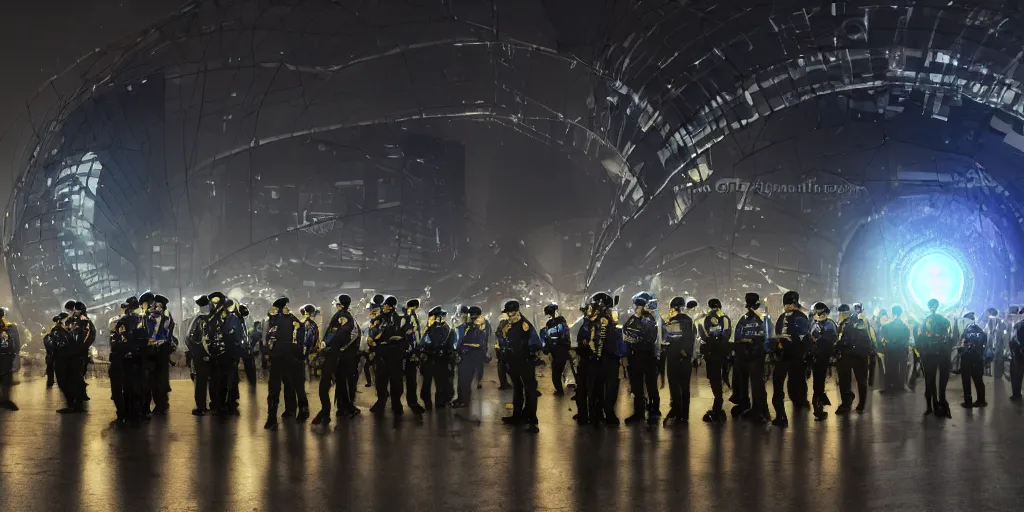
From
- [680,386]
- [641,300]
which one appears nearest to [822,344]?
[680,386]

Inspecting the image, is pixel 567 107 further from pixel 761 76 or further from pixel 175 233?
pixel 175 233

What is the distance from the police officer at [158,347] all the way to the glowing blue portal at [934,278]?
81.3 feet

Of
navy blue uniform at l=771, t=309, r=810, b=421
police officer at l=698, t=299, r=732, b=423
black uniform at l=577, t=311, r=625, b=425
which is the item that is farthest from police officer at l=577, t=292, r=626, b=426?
navy blue uniform at l=771, t=309, r=810, b=421

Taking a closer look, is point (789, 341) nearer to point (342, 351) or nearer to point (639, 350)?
point (639, 350)

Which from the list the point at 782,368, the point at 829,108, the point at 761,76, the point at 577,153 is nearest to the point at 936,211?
the point at 829,108

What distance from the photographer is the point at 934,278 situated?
105 feet

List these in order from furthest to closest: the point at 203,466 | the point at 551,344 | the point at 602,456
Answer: the point at 551,344
the point at 602,456
the point at 203,466

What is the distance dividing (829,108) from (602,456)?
25.1 meters

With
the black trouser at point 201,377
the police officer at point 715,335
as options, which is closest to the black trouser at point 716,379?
the police officer at point 715,335

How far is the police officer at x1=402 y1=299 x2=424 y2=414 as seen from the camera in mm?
14586

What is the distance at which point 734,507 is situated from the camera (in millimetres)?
7398

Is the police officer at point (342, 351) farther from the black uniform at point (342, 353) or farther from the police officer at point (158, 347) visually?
the police officer at point (158, 347)

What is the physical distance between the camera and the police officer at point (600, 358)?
501 inches

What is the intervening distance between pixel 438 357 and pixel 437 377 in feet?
1.72
